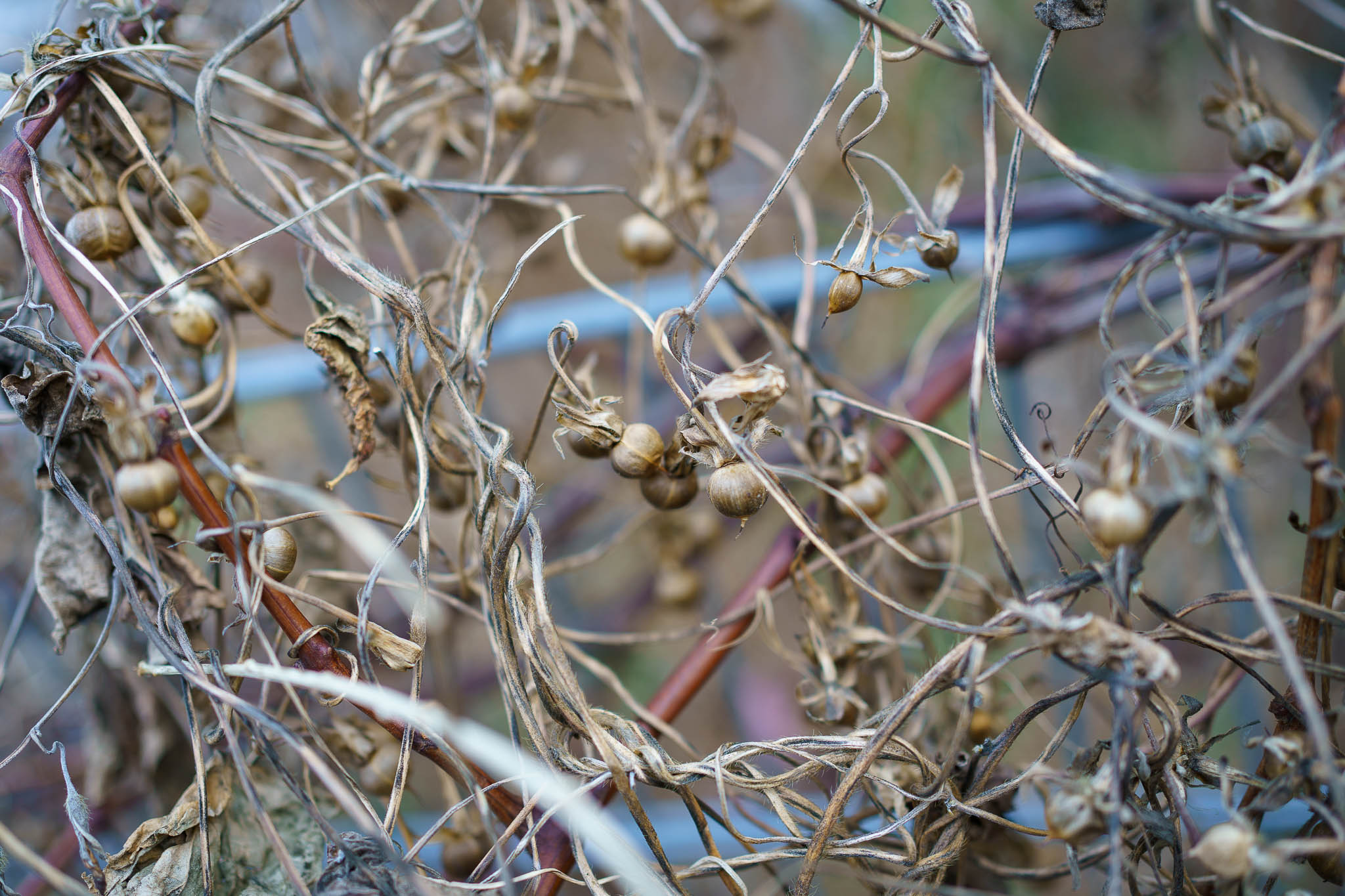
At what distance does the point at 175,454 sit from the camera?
1.19 feet

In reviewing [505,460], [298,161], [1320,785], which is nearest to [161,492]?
[505,460]

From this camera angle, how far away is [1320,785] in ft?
1.13

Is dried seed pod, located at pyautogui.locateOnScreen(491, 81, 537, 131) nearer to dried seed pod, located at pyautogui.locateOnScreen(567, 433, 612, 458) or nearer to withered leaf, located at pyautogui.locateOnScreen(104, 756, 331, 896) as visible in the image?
dried seed pod, located at pyautogui.locateOnScreen(567, 433, 612, 458)

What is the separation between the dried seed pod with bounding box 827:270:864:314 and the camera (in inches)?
13.0

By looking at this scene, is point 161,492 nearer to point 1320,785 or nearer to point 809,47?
point 1320,785

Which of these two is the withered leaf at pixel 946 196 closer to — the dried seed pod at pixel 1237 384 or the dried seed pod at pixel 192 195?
the dried seed pod at pixel 1237 384

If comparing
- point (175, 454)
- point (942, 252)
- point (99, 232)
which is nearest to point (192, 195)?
point (99, 232)

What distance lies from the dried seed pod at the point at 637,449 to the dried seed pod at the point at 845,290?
0.09 meters

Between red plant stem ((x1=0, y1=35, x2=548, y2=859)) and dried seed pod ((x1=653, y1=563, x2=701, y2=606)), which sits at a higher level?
red plant stem ((x1=0, y1=35, x2=548, y2=859))

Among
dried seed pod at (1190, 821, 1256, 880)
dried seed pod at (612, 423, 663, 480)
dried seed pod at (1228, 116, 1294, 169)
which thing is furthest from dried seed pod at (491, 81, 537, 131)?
dried seed pod at (1190, 821, 1256, 880)

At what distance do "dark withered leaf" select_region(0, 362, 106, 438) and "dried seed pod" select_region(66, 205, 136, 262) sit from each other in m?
0.07

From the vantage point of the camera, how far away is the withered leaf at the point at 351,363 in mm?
386

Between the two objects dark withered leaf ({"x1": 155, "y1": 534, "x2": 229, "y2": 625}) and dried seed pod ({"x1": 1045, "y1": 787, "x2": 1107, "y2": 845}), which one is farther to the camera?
dark withered leaf ({"x1": 155, "y1": 534, "x2": 229, "y2": 625})

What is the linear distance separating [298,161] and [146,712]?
1.62 feet
